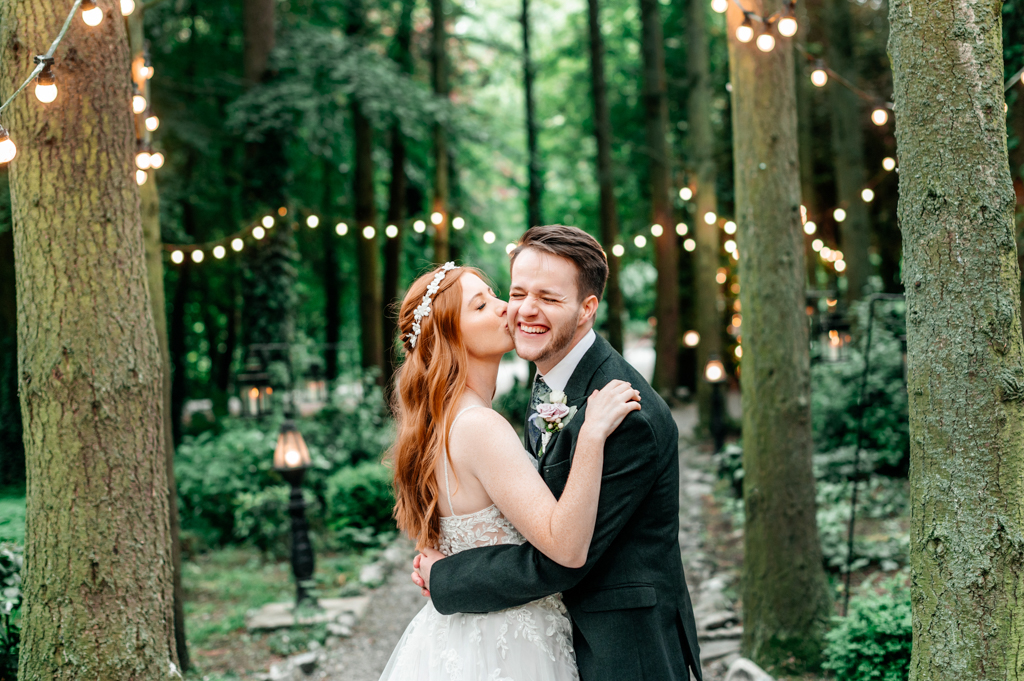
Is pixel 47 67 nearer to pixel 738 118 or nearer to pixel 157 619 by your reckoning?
pixel 157 619

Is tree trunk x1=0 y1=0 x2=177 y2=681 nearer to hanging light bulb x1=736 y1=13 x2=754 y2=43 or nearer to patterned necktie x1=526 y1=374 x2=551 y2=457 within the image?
patterned necktie x1=526 y1=374 x2=551 y2=457

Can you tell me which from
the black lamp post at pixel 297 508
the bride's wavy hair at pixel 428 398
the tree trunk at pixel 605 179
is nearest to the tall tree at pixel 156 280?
the black lamp post at pixel 297 508

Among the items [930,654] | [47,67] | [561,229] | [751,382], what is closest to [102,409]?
[47,67]

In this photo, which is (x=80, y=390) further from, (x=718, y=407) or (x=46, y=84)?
(x=718, y=407)

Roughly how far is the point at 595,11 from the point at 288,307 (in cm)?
873

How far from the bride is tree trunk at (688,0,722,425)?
9.90m

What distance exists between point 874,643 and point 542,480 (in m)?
2.78

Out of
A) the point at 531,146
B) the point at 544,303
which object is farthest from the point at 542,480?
the point at 531,146

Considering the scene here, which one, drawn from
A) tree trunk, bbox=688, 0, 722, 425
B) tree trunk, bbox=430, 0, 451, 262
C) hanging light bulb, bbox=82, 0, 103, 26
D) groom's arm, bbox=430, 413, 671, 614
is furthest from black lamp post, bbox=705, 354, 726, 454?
hanging light bulb, bbox=82, 0, 103, 26

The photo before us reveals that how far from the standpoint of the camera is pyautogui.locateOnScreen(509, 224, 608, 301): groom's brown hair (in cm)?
255

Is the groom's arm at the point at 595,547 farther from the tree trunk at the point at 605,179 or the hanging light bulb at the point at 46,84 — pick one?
the tree trunk at the point at 605,179

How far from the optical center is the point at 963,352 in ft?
8.14

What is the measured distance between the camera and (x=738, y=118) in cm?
521

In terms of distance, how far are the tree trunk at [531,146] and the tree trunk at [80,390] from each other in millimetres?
13337
